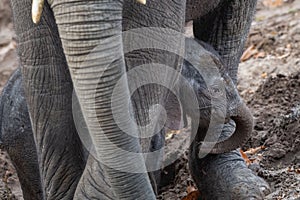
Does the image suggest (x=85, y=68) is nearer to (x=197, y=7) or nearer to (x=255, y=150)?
(x=197, y=7)

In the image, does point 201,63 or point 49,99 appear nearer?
point 49,99

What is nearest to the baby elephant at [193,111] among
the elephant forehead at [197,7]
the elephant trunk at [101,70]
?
the elephant forehead at [197,7]

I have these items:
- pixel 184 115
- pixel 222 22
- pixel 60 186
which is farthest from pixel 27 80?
pixel 222 22

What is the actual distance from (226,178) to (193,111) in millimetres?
485

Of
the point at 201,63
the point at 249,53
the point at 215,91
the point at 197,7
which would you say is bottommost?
the point at 249,53

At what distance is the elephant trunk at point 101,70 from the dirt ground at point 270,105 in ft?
3.65

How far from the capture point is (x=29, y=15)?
3.35 metres

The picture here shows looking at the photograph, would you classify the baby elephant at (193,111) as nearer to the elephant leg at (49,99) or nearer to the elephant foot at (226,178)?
the elephant foot at (226,178)

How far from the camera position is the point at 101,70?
280cm

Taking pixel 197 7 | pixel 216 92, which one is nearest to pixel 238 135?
pixel 216 92

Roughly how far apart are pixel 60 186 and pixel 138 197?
775mm

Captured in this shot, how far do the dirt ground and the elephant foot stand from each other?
0.10 meters

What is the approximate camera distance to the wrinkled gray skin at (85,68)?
2.82 m

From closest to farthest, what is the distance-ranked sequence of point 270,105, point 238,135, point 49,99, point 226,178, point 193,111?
point 49,99 < point 193,111 < point 238,135 < point 226,178 < point 270,105
